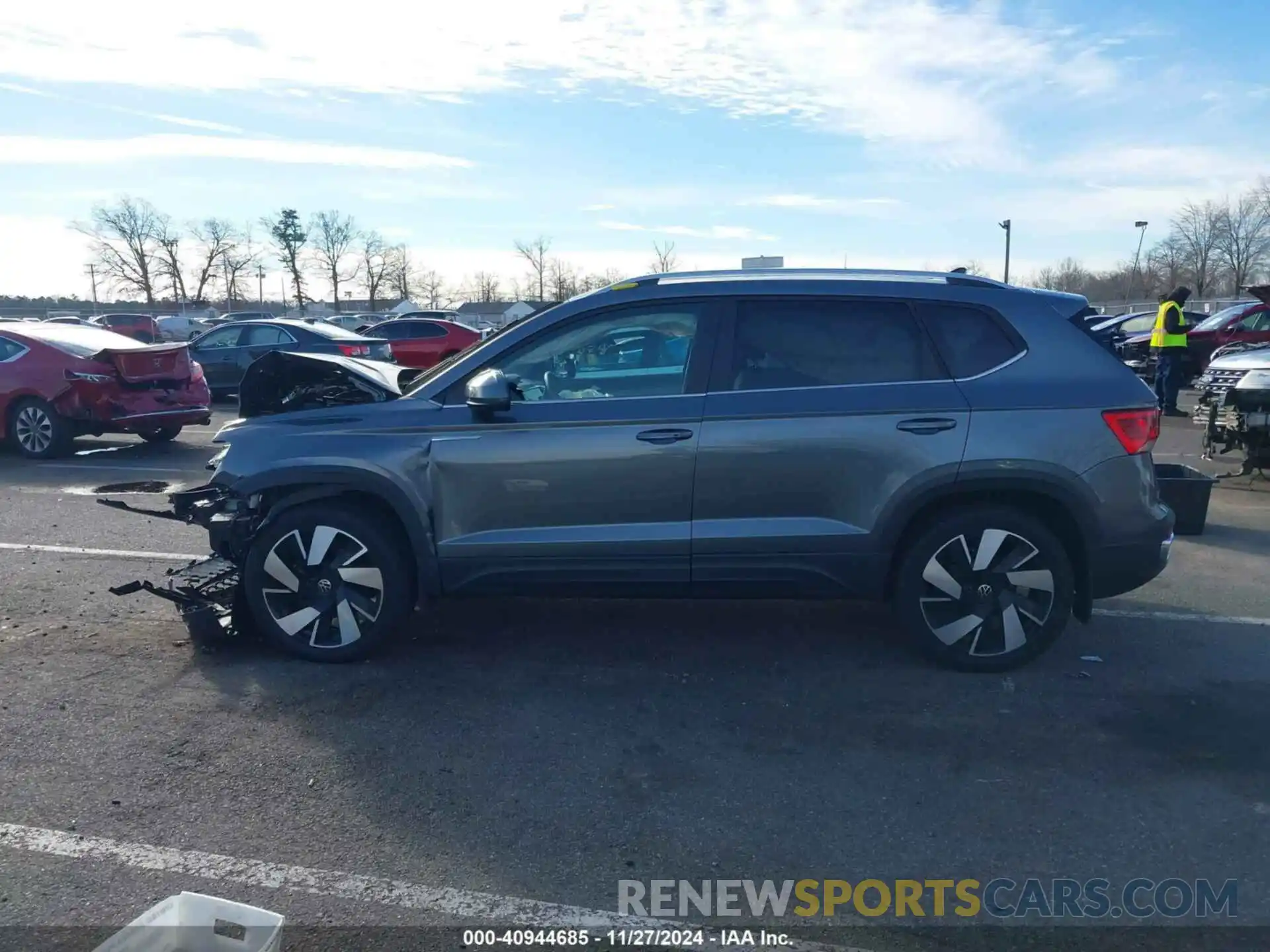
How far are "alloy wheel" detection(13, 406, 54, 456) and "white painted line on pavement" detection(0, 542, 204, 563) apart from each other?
4.70m

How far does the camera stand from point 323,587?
4.97 metres

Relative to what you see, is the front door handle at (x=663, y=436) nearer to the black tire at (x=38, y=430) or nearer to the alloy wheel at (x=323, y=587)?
the alloy wheel at (x=323, y=587)

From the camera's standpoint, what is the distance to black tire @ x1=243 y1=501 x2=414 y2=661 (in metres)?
4.90

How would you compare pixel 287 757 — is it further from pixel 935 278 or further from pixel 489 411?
pixel 935 278

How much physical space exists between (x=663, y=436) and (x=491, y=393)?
0.83 meters

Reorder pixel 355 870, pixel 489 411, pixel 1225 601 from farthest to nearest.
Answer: pixel 1225 601 < pixel 489 411 < pixel 355 870

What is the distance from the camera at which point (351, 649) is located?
4.98m

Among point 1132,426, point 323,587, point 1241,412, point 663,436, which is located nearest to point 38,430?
point 323,587

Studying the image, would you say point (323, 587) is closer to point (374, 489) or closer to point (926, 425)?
point (374, 489)

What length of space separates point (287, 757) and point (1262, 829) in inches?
144

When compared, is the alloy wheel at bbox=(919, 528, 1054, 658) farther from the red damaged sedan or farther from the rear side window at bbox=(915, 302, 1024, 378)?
the red damaged sedan

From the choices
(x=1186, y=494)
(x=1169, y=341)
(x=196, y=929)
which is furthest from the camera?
(x=1169, y=341)

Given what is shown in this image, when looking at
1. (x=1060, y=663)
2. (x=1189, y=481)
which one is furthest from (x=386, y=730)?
(x=1189, y=481)

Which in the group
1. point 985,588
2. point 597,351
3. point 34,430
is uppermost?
point 597,351
